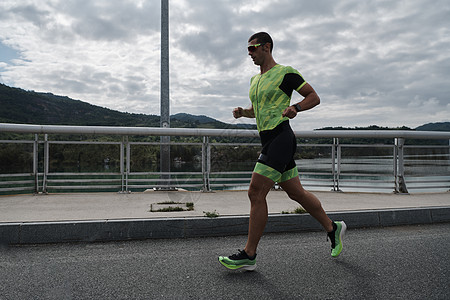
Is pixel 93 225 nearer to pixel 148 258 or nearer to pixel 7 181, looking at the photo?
pixel 148 258

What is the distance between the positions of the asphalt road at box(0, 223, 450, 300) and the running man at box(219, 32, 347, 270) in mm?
315

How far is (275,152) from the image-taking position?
2.91m

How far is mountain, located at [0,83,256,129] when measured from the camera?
8.51 m

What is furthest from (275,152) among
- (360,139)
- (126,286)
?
(360,139)

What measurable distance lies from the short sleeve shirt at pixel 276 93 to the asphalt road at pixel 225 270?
50.5 inches

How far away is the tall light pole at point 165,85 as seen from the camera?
27.0ft

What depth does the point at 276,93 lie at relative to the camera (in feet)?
9.80

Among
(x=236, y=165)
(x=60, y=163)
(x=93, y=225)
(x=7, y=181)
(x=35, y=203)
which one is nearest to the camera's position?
(x=93, y=225)

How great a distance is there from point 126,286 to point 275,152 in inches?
61.0

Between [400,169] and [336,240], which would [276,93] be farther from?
[400,169]

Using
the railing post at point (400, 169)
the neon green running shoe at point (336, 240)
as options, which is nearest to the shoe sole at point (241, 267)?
the neon green running shoe at point (336, 240)

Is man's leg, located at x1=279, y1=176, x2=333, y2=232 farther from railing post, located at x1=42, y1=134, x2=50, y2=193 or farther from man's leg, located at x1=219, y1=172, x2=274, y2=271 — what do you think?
railing post, located at x1=42, y1=134, x2=50, y2=193

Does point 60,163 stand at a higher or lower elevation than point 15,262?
higher

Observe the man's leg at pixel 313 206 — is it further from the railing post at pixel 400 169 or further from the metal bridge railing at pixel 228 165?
the railing post at pixel 400 169
